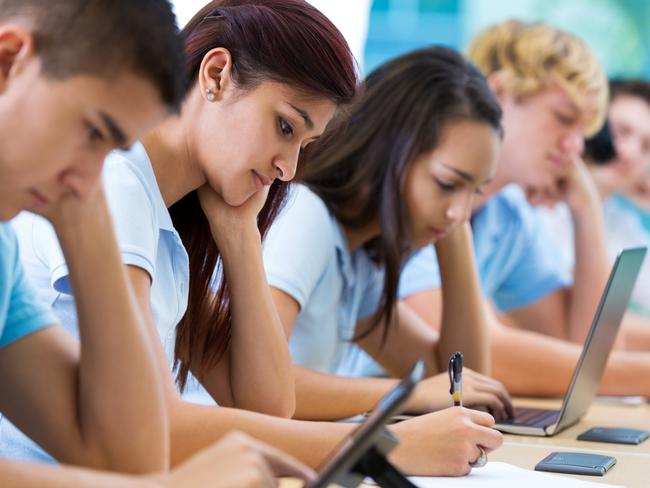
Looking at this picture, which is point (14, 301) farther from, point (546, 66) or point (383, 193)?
point (546, 66)

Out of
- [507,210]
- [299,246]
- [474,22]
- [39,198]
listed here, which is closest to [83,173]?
[39,198]

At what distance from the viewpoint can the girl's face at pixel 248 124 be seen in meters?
1.41

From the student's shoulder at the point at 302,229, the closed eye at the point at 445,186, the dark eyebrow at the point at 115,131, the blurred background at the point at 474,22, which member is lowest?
the blurred background at the point at 474,22

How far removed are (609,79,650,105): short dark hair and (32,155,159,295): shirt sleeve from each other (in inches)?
114

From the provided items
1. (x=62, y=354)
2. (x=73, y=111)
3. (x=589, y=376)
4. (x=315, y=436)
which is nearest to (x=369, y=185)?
(x=589, y=376)

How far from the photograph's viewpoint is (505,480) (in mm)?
1271

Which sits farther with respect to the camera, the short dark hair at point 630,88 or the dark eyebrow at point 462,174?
the short dark hair at point 630,88

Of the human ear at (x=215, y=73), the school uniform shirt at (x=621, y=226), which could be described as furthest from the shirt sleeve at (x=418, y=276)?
the school uniform shirt at (x=621, y=226)

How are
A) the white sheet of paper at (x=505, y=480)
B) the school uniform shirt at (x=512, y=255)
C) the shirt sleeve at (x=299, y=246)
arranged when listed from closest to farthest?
1. the white sheet of paper at (x=505, y=480)
2. the shirt sleeve at (x=299, y=246)
3. the school uniform shirt at (x=512, y=255)

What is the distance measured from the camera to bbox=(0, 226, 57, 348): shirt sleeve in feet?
3.53

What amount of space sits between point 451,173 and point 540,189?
3.36 feet

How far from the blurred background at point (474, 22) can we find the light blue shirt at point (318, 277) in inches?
61.1

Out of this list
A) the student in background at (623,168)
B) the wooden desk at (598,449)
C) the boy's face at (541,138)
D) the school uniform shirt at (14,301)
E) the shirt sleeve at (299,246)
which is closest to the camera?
the school uniform shirt at (14,301)

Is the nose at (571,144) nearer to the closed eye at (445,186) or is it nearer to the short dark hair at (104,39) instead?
the closed eye at (445,186)
